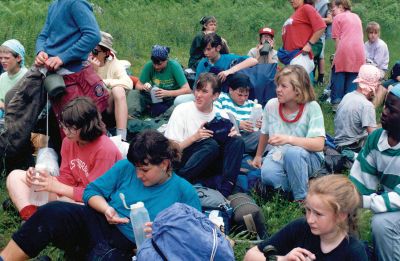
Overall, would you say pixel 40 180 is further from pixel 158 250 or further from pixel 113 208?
pixel 158 250

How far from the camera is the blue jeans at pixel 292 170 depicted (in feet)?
17.3

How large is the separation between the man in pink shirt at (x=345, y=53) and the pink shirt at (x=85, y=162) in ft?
15.6

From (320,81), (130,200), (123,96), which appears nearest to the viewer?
(130,200)

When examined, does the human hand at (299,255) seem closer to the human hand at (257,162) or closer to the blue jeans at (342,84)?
the human hand at (257,162)

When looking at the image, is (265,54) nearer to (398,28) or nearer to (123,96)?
(123,96)

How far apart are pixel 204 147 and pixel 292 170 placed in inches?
31.2

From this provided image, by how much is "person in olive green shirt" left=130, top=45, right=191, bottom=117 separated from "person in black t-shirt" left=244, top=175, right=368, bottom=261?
164 inches

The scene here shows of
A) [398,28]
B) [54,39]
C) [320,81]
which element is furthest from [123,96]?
[398,28]

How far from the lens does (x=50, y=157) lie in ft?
17.5

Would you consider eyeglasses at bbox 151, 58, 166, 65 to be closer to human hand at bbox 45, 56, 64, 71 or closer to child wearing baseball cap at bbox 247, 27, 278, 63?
child wearing baseball cap at bbox 247, 27, 278, 63

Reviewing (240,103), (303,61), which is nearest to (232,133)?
(240,103)

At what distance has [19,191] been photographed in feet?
15.1

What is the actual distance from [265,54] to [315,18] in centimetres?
100

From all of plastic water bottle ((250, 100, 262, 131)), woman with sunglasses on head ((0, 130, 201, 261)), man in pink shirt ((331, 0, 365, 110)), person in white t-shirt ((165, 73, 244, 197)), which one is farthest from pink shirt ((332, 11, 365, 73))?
woman with sunglasses on head ((0, 130, 201, 261))
